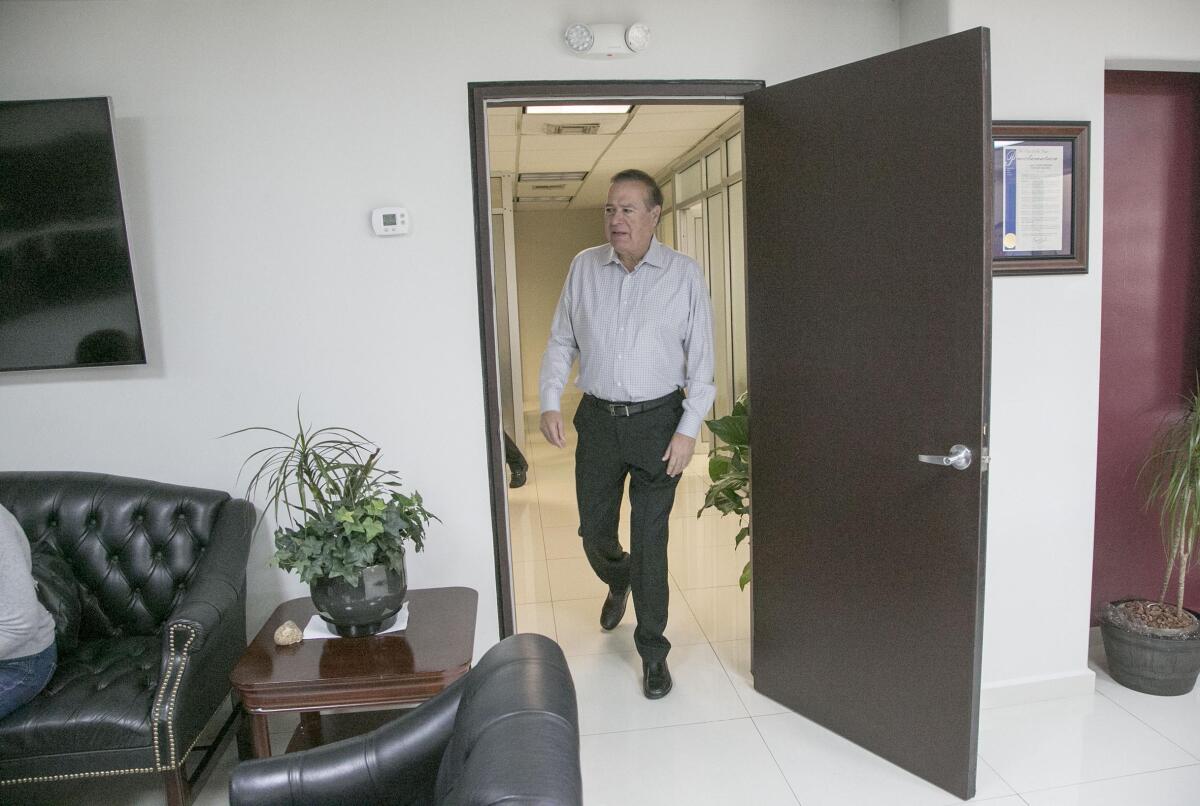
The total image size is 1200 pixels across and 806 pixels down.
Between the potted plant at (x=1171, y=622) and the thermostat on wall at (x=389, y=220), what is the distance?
2629 millimetres

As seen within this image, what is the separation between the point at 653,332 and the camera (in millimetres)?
2828

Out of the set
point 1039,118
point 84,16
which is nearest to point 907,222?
point 1039,118

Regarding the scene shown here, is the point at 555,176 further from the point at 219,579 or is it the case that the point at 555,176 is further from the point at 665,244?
the point at 219,579

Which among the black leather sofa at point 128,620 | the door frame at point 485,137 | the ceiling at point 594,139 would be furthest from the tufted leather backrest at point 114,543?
the ceiling at point 594,139

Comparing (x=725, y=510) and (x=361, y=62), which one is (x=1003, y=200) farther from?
(x=361, y=62)

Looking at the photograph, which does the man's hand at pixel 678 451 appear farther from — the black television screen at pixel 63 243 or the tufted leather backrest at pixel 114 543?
the black television screen at pixel 63 243

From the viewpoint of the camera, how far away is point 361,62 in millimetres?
2654

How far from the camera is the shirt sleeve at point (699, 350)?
2805 millimetres

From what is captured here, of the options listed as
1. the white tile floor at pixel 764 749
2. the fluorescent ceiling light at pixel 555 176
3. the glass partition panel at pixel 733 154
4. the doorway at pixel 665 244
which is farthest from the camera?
the fluorescent ceiling light at pixel 555 176

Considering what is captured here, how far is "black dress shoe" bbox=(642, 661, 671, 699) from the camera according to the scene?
2865 millimetres

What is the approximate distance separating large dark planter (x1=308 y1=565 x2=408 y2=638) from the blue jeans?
67 centimetres

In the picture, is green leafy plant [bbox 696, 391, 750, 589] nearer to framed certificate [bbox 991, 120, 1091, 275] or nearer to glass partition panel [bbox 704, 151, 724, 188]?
framed certificate [bbox 991, 120, 1091, 275]

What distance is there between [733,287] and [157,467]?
406cm

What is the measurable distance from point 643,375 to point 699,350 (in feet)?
0.68
